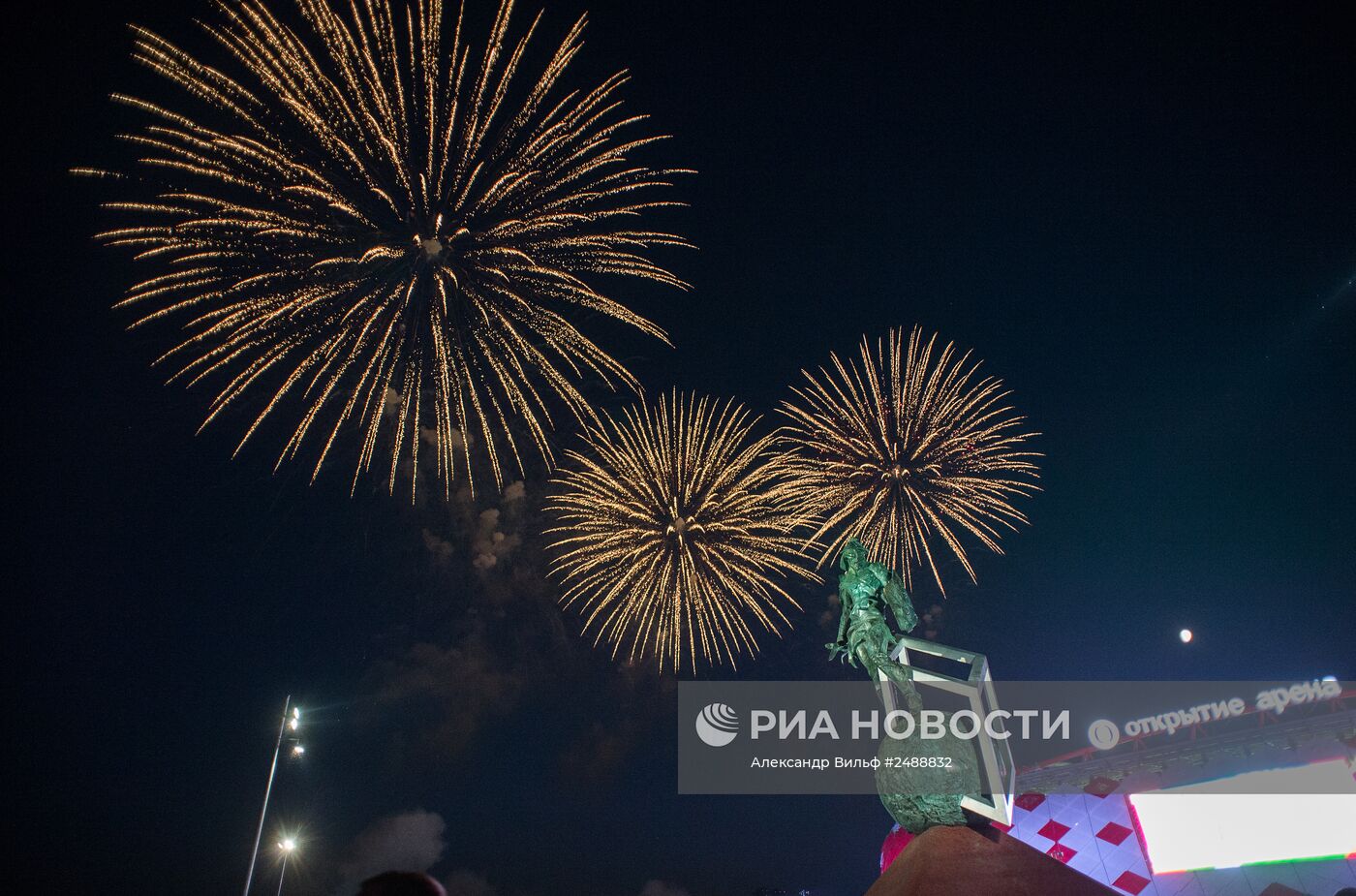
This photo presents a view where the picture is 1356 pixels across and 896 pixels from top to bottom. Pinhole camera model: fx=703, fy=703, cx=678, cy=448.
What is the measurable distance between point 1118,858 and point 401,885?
33.7 meters

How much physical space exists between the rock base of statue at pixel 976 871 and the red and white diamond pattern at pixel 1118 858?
45.7 feet

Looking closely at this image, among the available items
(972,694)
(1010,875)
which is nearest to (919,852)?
(1010,875)

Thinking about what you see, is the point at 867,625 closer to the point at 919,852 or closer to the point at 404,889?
the point at 919,852

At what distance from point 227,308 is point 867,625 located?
1672cm

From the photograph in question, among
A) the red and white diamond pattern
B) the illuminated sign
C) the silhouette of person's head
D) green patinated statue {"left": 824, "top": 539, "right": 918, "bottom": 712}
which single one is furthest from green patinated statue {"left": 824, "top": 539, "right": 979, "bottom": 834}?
the illuminated sign

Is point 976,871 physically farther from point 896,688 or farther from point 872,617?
point 872,617

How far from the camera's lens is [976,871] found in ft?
35.3

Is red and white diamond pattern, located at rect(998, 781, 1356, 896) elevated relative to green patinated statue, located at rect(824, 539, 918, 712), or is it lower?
lower

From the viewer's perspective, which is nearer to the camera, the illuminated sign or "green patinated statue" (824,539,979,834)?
"green patinated statue" (824,539,979,834)

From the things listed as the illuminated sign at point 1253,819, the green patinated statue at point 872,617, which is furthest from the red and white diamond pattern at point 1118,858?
the green patinated statue at point 872,617

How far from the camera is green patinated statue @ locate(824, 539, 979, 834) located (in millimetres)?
12672

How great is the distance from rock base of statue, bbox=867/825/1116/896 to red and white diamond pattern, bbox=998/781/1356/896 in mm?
13924

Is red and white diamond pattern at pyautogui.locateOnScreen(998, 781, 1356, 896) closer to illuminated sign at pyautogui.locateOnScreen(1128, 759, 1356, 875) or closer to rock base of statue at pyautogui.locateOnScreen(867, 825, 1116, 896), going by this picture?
illuminated sign at pyautogui.locateOnScreen(1128, 759, 1356, 875)

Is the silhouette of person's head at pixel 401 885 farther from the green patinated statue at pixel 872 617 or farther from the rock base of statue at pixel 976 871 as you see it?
the green patinated statue at pixel 872 617
